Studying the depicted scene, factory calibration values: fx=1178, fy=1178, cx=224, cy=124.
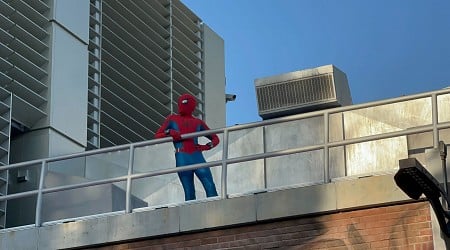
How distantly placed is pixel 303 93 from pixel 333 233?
5.01 metres

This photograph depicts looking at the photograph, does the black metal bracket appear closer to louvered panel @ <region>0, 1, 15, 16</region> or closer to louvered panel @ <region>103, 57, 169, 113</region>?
louvered panel @ <region>0, 1, 15, 16</region>

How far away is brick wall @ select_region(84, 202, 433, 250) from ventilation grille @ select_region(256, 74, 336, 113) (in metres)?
4.44

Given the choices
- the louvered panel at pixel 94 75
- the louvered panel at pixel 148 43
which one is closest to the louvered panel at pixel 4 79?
the louvered panel at pixel 94 75

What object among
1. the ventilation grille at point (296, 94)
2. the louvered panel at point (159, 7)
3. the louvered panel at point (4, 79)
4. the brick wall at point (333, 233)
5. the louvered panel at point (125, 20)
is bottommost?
the brick wall at point (333, 233)

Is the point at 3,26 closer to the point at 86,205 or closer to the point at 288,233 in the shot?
the point at 86,205

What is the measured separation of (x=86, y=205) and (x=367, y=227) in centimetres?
362

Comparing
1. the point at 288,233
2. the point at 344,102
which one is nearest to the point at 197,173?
the point at 288,233

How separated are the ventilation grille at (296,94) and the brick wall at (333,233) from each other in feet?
14.6

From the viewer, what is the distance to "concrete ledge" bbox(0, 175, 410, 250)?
11.7m

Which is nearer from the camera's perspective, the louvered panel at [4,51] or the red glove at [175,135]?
the red glove at [175,135]

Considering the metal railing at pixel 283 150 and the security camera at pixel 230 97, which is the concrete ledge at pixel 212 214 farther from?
the security camera at pixel 230 97

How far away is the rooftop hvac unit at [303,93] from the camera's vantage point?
16.4 metres

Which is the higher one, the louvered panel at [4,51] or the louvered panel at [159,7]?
the louvered panel at [159,7]

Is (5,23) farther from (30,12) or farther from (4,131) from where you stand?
(4,131)
